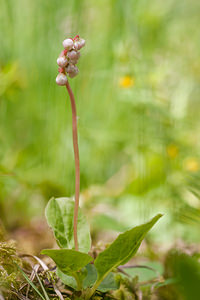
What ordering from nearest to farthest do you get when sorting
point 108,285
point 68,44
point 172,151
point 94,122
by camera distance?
1. point 68,44
2. point 108,285
3. point 172,151
4. point 94,122

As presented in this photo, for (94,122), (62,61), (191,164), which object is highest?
(62,61)

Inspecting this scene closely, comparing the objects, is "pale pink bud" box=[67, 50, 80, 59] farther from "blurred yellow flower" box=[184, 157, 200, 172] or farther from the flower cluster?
"blurred yellow flower" box=[184, 157, 200, 172]

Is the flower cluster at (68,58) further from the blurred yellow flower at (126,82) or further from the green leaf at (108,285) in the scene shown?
the blurred yellow flower at (126,82)

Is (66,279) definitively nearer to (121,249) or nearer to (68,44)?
(121,249)

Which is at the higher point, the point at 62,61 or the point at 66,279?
the point at 62,61

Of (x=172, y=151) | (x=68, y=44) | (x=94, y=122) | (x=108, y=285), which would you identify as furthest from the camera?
(x=94, y=122)

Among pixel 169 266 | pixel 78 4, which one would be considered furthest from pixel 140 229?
pixel 78 4

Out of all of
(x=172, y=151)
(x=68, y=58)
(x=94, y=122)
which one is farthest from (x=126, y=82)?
(x=68, y=58)
